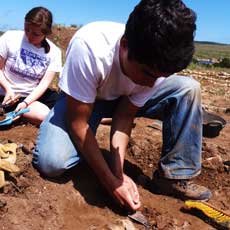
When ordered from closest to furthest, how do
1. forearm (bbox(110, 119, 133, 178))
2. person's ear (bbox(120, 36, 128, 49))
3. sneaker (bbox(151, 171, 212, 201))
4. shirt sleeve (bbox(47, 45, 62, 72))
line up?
person's ear (bbox(120, 36, 128, 49)) < forearm (bbox(110, 119, 133, 178)) < sneaker (bbox(151, 171, 212, 201)) < shirt sleeve (bbox(47, 45, 62, 72))

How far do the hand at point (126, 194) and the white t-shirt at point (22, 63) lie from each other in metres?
1.53

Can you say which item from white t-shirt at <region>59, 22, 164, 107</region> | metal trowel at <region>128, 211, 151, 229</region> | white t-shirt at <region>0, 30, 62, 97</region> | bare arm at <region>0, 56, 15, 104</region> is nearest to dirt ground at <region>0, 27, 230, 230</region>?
metal trowel at <region>128, 211, 151, 229</region>

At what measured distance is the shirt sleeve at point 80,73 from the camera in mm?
2279

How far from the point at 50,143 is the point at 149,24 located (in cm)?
101

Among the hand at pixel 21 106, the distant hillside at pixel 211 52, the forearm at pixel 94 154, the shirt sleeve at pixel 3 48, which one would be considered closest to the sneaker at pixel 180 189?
the forearm at pixel 94 154

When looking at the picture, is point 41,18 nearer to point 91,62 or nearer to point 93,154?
point 91,62

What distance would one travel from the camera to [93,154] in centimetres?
241

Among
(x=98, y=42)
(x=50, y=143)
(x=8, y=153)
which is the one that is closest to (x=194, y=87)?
(x=98, y=42)

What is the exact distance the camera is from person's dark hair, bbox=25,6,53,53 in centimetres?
348

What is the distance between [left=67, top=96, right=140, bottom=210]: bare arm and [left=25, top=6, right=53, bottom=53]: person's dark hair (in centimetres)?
128

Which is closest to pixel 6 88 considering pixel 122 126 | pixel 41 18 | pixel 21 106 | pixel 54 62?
pixel 21 106

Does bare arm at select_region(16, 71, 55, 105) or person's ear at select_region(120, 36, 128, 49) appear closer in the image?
person's ear at select_region(120, 36, 128, 49)

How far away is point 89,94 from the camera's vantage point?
233cm

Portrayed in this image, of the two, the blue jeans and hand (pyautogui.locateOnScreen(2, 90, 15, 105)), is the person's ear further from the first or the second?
hand (pyautogui.locateOnScreen(2, 90, 15, 105))
